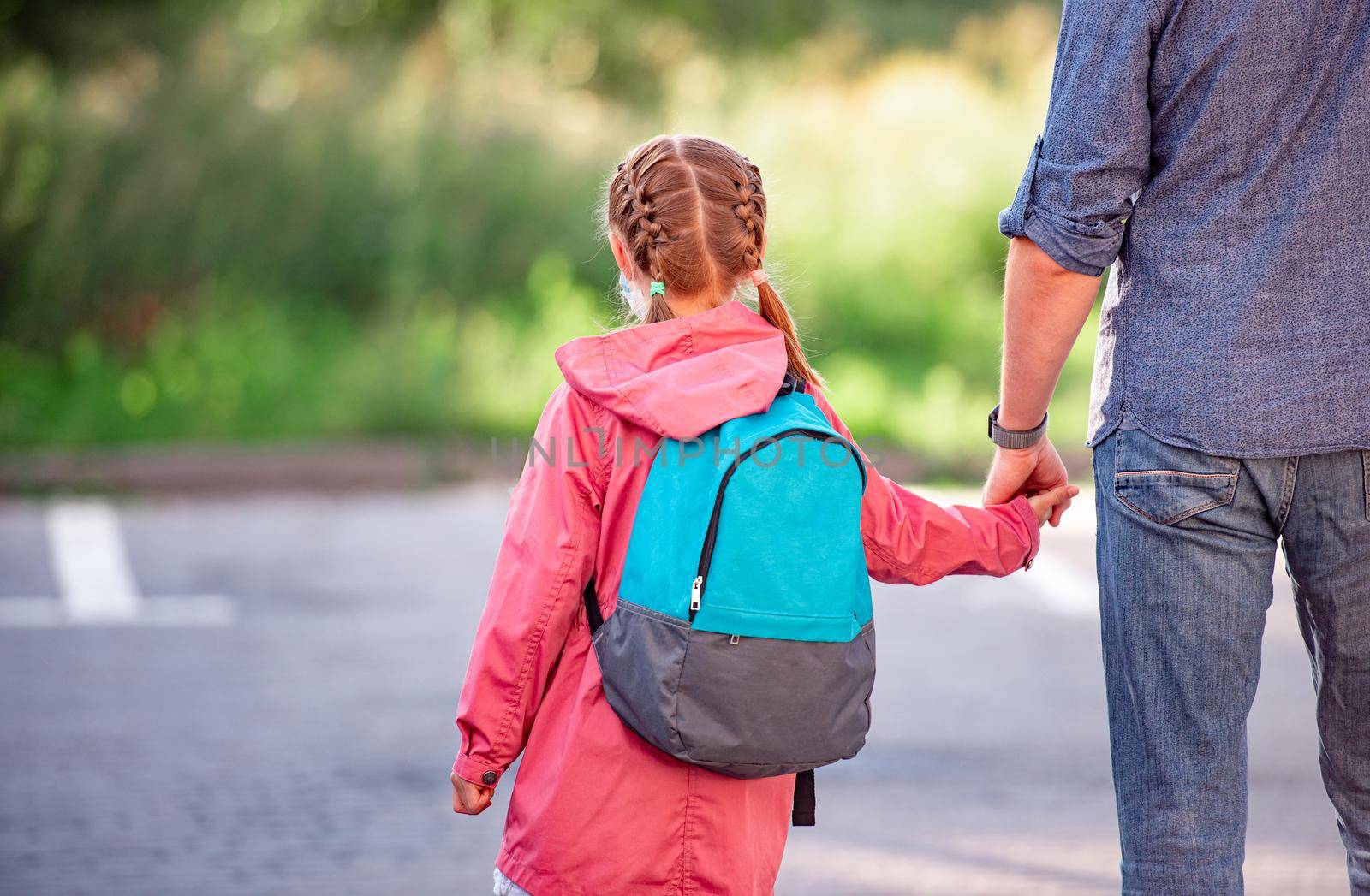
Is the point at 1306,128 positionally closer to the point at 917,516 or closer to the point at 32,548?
the point at 917,516

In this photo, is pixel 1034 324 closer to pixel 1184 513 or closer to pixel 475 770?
pixel 1184 513

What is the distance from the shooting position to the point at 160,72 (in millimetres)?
13977

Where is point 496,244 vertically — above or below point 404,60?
below

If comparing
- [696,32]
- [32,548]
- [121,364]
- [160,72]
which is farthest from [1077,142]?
[696,32]

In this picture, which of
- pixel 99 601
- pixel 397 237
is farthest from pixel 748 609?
pixel 397 237

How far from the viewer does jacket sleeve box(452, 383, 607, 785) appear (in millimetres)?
2402

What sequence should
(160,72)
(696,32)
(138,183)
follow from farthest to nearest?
(696,32)
(160,72)
(138,183)

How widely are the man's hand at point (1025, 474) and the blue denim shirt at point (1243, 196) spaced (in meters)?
0.41

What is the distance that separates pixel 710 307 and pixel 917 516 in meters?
0.51

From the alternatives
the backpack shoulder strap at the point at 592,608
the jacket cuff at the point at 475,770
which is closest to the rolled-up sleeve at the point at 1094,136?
the backpack shoulder strap at the point at 592,608

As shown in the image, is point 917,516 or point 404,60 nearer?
point 917,516

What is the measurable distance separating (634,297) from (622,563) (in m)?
0.51

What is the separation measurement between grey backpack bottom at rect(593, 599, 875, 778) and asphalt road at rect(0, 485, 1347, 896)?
2.04m

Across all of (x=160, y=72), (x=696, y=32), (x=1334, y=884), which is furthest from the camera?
(x=696, y=32)
